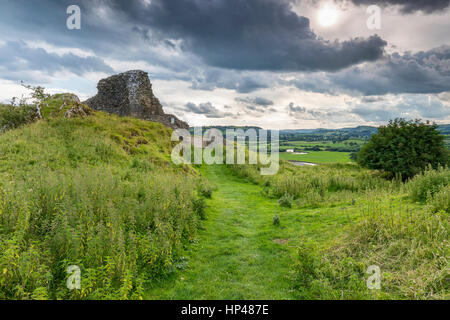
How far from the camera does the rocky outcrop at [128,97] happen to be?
32.2 metres

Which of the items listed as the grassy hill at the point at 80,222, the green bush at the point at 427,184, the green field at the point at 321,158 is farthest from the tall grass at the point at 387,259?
the green field at the point at 321,158

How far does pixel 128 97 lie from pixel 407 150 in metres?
34.8

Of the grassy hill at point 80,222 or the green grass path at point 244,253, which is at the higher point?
the grassy hill at point 80,222

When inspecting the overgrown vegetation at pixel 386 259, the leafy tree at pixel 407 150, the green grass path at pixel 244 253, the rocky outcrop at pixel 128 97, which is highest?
the rocky outcrop at pixel 128 97

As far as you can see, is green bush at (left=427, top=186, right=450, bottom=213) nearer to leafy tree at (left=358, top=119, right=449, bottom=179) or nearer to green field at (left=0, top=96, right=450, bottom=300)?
green field at (left=0, top=96, right=450, bottom=300)

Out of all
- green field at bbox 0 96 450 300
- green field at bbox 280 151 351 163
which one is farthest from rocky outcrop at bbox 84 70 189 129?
green field at bbox 280 151 351 163

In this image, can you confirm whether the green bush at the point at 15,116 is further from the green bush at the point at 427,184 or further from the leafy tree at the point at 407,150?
the leafy tree at the point at 407,150

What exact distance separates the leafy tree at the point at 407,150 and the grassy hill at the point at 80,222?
20.7m

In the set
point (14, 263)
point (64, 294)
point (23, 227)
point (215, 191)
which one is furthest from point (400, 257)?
point (215, 191)

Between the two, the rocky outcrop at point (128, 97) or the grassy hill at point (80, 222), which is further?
the rocky outcrop at point (128, 97)

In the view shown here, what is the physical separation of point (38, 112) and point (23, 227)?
56.2 feet

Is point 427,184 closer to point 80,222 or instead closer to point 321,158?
point 80,222

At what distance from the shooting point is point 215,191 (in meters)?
17.1

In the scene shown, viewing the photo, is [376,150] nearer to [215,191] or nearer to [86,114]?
[215,191]
